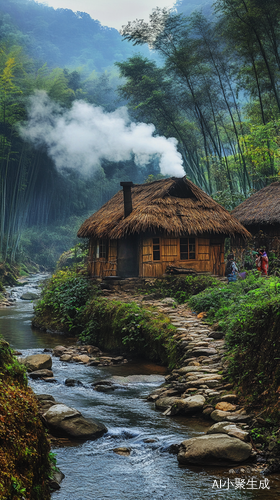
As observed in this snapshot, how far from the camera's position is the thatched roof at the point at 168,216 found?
44.5 feet

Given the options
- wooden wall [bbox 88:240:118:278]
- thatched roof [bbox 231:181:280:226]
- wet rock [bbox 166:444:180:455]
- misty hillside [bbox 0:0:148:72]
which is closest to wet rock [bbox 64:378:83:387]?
wet rock [bbox 166:444:180:455]

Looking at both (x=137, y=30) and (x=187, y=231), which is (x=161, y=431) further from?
(x=137, y=30)

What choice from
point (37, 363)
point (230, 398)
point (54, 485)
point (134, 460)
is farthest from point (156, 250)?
point (54, 485)

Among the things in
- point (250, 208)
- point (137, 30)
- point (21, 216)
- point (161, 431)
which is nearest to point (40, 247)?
point (21, 216)

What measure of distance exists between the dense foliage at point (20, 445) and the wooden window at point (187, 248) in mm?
11171

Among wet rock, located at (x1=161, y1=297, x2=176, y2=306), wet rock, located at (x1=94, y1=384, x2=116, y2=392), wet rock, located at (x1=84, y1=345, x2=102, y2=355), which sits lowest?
wet rock, located at (x1=84, y1=345, x2=102, y2=355)

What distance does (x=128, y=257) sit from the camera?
49.2 feet

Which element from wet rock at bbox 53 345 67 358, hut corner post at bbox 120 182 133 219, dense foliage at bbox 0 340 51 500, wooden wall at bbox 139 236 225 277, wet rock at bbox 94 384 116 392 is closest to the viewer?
dense foliage at bbox 0 340 51 500

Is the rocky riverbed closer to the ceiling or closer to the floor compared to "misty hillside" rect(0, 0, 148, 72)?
closer to the floor

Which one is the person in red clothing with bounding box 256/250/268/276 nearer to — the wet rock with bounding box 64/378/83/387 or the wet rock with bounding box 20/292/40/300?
the wet rock with bounding box 64/378/83/387

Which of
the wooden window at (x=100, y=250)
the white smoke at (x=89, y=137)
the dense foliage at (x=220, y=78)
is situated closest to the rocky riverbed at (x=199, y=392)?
the wooden window at (x=100, y=250)

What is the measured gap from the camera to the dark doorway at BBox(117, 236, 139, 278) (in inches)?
589

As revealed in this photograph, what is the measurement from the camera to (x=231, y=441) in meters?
4.17

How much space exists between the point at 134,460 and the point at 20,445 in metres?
1.69
